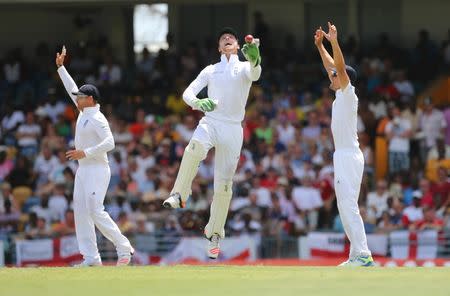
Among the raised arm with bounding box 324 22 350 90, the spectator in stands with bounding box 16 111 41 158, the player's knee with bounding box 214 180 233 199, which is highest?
the raised arm with bounding box 324 22 350 90

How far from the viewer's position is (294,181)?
93.1 ft

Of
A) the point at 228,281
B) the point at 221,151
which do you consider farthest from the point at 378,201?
the point at 228,281

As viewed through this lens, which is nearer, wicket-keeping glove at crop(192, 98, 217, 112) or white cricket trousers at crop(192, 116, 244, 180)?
wicket-keeping glove at crop(192, 98, 217, 112)

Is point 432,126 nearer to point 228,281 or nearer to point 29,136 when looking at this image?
point 29,136

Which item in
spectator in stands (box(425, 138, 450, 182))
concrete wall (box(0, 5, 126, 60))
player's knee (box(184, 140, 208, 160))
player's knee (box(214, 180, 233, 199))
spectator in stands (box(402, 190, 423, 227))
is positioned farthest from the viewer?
concrete wall (box(0, 5, 126, 60))

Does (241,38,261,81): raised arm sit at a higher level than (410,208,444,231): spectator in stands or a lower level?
higher

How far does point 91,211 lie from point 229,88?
7.90ft

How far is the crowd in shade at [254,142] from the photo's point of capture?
90.7 feet

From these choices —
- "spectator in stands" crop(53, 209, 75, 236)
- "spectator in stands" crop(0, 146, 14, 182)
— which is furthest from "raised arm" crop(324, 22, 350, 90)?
"spectator in stands" crop(0, 146, 14, 182)

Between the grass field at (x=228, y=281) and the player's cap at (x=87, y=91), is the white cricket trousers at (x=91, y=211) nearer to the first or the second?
the player's cap at (x=87, y=91)

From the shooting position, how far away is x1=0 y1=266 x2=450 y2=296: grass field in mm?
15359

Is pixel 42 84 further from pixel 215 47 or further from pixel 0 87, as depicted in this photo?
pixel 215 47

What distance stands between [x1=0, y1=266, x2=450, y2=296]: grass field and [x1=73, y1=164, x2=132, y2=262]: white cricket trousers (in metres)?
1.34

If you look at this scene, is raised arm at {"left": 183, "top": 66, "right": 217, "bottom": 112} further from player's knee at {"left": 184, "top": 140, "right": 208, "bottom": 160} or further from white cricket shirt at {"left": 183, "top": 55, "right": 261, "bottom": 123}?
player's knee at {"left": 184, "top": 140, "right": 208, "bottom": 160}
